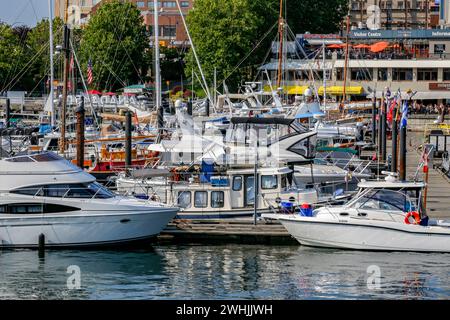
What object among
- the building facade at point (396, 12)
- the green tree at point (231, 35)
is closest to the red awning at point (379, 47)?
the green tree at point (231, 35)

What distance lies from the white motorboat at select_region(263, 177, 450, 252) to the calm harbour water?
421mm

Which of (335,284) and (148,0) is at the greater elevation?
(148,0)

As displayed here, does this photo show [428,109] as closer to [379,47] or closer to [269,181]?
[379,47]

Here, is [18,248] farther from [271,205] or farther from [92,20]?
[92,20]

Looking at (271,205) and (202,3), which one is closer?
(271,205)

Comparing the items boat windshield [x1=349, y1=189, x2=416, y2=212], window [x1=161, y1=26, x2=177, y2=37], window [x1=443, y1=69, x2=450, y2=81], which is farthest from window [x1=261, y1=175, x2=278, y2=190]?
window [x1=161, y1=26, x2=177, y2=37]

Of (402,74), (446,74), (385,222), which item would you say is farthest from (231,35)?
(385,222)

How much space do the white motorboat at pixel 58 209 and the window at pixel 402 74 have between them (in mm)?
79447

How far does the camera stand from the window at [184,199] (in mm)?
43219

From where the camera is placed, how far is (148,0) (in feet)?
495

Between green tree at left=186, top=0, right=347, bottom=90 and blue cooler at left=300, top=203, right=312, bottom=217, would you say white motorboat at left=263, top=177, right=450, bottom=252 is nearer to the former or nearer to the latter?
blue cooler at left=300, top=203, right=312, bottom=217

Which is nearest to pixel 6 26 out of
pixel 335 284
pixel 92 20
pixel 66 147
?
pixel 92 20

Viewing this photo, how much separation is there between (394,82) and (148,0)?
145 feet

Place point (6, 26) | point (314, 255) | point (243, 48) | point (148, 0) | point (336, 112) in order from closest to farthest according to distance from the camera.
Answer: point (314, 255) < point (336, 112) < point (243, 48) < point (6, 26) < point (148, 0)
